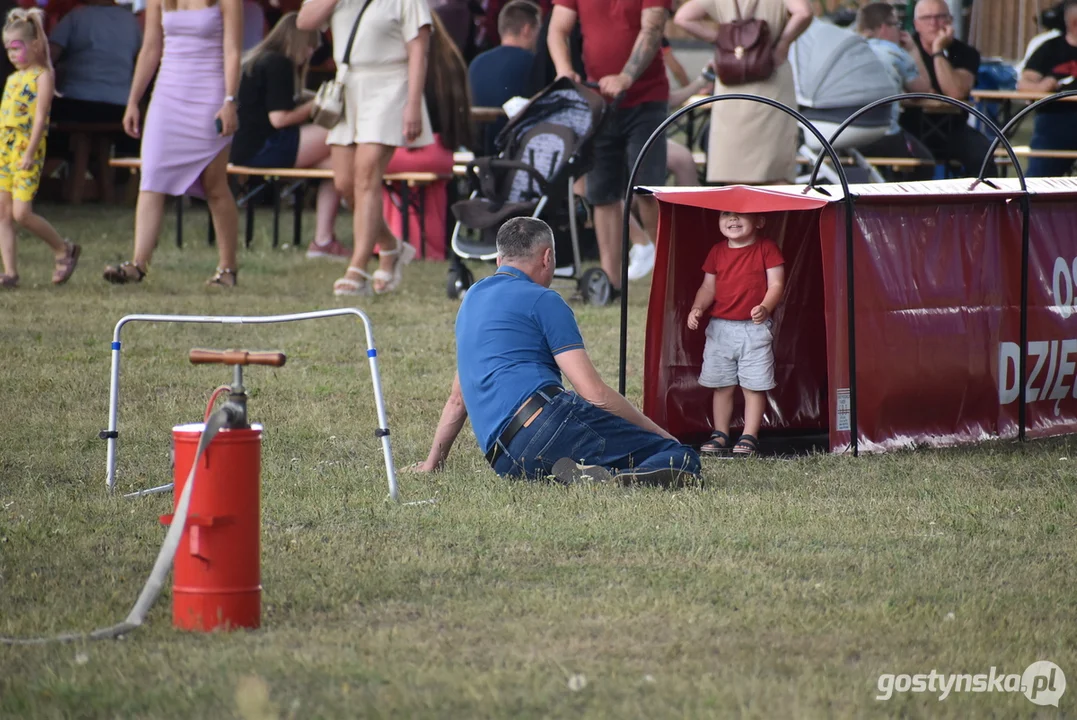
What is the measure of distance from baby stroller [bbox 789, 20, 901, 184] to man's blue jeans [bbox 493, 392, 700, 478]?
790cm

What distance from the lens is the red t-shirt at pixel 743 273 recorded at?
6.40 m

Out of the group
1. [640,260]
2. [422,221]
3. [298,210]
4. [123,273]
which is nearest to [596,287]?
[640,260]

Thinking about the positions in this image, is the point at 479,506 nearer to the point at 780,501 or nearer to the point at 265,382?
the point at 780,501

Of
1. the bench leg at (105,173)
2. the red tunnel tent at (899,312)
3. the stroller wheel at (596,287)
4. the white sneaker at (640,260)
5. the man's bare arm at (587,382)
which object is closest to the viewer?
the man's bare arm at (587,382)

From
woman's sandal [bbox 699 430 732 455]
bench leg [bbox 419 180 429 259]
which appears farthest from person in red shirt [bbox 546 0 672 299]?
woman's sandal [bbox 699 430 732 455]

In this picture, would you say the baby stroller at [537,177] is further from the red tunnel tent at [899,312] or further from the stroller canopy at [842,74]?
the stroller canopy at [842,74]

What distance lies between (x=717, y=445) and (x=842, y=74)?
7510mm

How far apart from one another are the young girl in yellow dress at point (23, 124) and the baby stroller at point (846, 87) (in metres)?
6.36

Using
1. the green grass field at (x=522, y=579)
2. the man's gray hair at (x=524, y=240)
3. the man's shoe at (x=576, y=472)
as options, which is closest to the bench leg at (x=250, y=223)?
the green grass field at (x=522, y=579)

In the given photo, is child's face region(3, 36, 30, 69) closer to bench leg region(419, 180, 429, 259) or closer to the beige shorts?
the beige shorts

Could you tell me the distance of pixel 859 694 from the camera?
11.3 feet

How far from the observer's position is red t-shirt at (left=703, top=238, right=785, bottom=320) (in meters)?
6.40

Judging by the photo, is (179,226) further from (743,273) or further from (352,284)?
(743,273)

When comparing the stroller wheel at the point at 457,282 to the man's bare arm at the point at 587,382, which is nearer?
the man's bare arm at the point at 587,382
